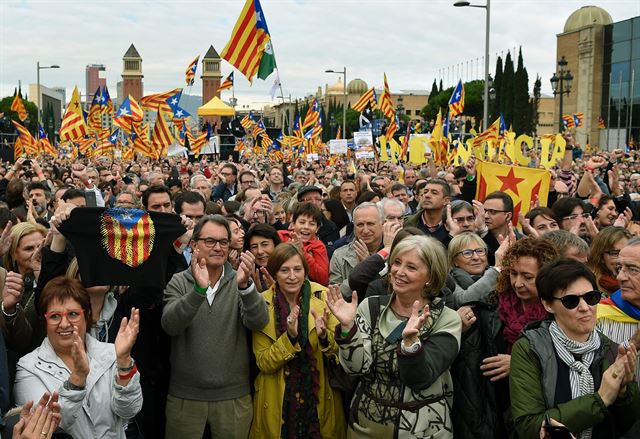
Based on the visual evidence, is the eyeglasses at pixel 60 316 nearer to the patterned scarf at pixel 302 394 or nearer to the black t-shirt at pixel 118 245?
the black t-shirt at pixel 118 245

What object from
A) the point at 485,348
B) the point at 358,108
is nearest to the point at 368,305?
the point at 485,348

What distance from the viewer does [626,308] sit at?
414cm

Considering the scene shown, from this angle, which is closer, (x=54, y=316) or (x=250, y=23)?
(x=54, y=316)

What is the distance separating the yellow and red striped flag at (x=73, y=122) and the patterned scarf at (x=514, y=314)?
18372 mm

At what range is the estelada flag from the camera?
332 inches

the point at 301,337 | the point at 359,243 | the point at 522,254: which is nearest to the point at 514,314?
the point at 522,254

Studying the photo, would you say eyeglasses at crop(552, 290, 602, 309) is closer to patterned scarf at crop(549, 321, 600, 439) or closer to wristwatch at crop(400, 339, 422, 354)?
patterned scarf at crop(549, 321, 600, 439)

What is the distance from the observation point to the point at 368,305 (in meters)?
4.29

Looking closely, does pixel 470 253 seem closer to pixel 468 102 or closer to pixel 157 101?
pixel 157 101

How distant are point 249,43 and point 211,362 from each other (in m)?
7.42

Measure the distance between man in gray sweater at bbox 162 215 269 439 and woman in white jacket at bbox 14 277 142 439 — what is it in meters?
0.71

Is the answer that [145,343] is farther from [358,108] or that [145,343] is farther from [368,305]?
[358,108]

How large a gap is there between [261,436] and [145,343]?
0.97 metres

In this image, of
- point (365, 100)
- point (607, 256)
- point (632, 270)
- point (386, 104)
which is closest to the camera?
point (632, 270)
